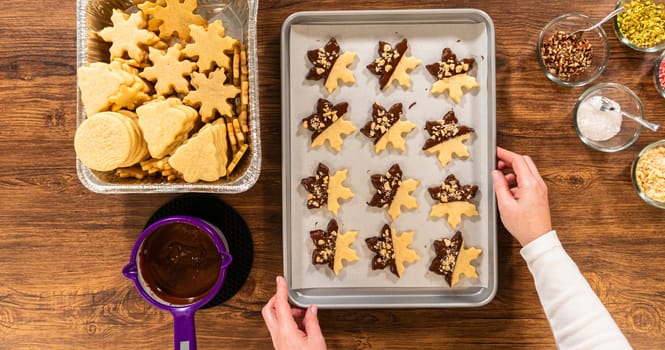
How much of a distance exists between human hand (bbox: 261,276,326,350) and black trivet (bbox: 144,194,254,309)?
0.44ft

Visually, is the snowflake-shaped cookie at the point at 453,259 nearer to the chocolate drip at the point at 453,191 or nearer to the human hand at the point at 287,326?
the chocolate drip at the point at 453,191

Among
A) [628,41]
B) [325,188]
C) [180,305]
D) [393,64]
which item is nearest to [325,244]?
[325,188]

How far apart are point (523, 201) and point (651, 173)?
1.09ft

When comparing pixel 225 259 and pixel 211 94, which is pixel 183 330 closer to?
pixel 225 259

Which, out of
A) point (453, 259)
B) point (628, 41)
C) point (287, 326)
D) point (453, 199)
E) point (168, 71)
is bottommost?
point (287, 326)

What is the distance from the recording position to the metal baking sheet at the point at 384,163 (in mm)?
1168

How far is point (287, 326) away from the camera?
3.37ft

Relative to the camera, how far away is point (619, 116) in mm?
1161

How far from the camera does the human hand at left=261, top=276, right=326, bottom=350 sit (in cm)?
102

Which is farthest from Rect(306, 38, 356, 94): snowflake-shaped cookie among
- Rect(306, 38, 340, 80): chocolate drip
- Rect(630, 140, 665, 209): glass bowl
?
Rect(630, 140, 665, 209): glass bowl

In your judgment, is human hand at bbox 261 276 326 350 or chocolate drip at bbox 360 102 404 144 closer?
human hand at bbox 261 276 326 350

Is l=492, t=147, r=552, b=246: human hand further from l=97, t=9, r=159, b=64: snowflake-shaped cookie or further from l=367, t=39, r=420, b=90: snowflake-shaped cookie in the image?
l=97, t=9, r=159, b=64: snowflake-shaped cookie

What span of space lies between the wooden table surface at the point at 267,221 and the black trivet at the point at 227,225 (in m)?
0.02

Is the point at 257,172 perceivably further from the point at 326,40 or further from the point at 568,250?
the point at 568,250
